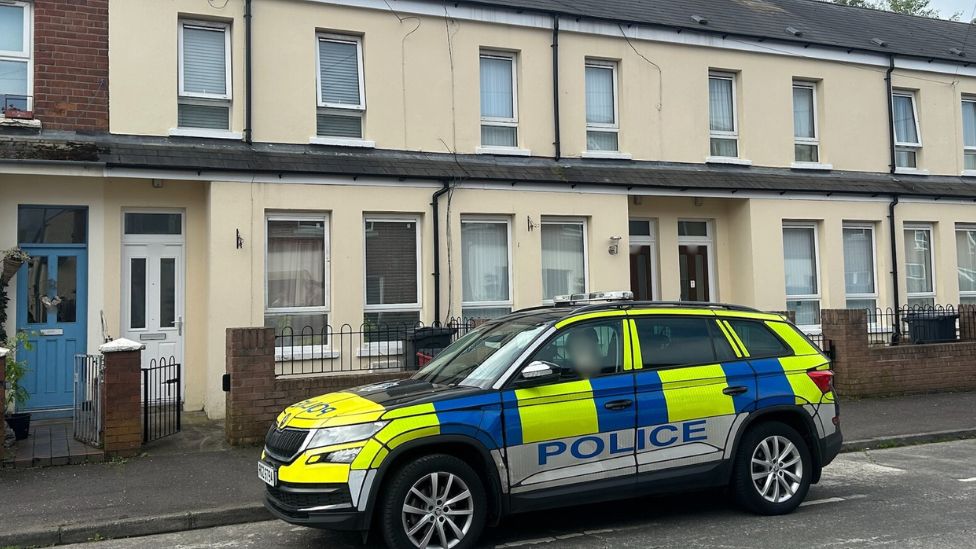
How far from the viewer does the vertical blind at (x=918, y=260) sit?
1587cm

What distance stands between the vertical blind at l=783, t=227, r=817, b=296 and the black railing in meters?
6.68

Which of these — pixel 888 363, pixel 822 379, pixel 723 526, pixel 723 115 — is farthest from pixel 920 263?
pixel 723 526

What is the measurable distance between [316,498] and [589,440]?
1.98 meters

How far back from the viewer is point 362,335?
1171 centimetres

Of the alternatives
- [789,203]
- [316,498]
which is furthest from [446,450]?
[789,203]

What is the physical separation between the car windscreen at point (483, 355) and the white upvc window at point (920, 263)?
12.3 m

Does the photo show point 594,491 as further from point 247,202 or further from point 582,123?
point 582,123

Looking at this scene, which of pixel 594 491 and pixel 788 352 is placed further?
pixel 788 352

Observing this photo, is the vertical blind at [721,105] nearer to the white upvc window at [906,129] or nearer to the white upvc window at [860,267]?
the white upvc window at [860,267]

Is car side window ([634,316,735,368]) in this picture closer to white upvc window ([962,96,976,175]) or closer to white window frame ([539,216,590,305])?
white window frame ([539,216,590,305])

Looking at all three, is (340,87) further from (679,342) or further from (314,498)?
(314,498)

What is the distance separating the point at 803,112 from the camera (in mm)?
15438

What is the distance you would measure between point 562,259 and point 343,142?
407 centimetres

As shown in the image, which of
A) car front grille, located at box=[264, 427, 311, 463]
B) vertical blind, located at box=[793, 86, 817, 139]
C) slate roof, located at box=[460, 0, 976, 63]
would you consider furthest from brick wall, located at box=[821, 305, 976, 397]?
car front grille, located at box=[264, 427, 311, 463]
